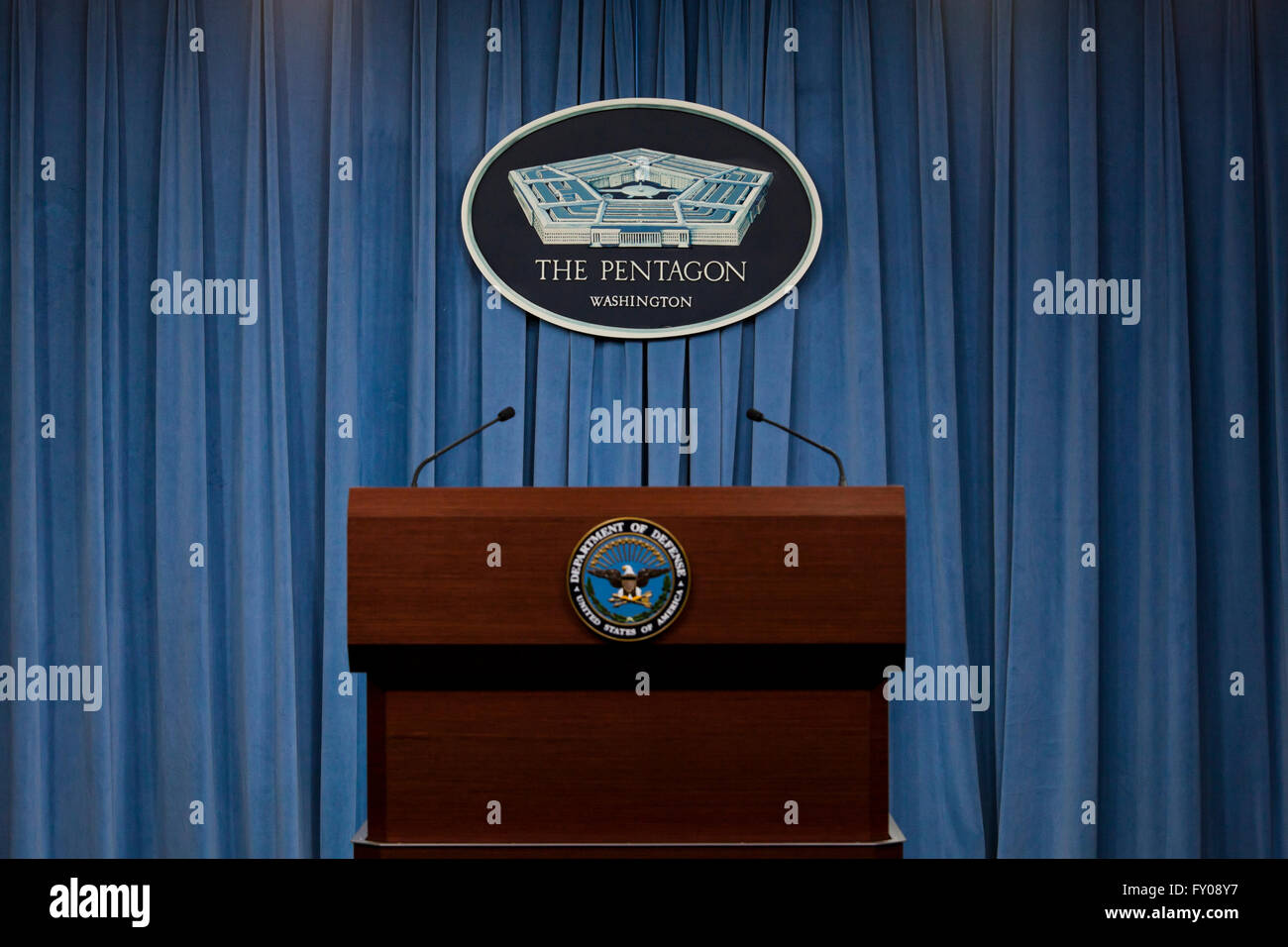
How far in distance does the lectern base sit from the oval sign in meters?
1.71

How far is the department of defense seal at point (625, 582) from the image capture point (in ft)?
→ 7.02

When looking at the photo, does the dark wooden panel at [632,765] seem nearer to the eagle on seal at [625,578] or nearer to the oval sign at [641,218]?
the eagle on seal at [625,578]

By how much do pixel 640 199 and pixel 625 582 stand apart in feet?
5.48

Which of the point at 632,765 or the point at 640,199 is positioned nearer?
the point at 632,765

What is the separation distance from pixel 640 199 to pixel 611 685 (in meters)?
1.81

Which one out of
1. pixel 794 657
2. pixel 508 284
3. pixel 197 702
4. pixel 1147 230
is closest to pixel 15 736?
pixel 197 702

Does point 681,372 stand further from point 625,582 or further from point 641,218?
point 625,582

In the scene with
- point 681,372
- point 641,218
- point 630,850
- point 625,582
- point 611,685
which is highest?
point 641,218

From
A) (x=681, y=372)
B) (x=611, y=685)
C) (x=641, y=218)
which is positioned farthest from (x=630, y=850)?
(x=641, y=218)

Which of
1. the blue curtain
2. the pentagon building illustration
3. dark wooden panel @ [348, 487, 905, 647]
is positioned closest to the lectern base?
dark wooden panel @ [348, 487, 905, 647]

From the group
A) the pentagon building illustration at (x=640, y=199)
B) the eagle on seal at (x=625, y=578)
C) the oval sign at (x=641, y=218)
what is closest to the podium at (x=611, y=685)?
the eagle on seal at (x=625, y=578)

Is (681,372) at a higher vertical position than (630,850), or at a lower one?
higher

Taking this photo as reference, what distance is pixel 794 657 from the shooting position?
2160 mm

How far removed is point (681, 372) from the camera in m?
3.34
